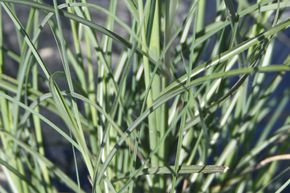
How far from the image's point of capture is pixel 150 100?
1.80 feet

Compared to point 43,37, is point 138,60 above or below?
below

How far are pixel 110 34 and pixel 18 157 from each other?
242 mm

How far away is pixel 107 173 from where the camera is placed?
589 millimetres

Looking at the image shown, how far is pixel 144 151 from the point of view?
24.5 inches

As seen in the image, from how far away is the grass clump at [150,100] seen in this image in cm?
49

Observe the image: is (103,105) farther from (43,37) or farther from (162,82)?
(43,37)

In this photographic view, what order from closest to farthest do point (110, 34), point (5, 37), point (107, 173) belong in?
point (110, 34) → point (107, 173) → point (5, 37)

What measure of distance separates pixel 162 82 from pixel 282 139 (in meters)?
0.21

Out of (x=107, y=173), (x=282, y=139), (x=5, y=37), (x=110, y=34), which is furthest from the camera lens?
(x=5, y=37)

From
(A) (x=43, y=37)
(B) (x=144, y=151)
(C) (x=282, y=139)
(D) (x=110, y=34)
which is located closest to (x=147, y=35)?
(D) (x=110, y=34)

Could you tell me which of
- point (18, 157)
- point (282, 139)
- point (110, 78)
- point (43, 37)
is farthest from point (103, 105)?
point (43, 37)

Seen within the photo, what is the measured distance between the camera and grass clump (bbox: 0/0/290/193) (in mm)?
493

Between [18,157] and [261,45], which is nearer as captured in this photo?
[261,45]

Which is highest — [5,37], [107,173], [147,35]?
[5,37]
